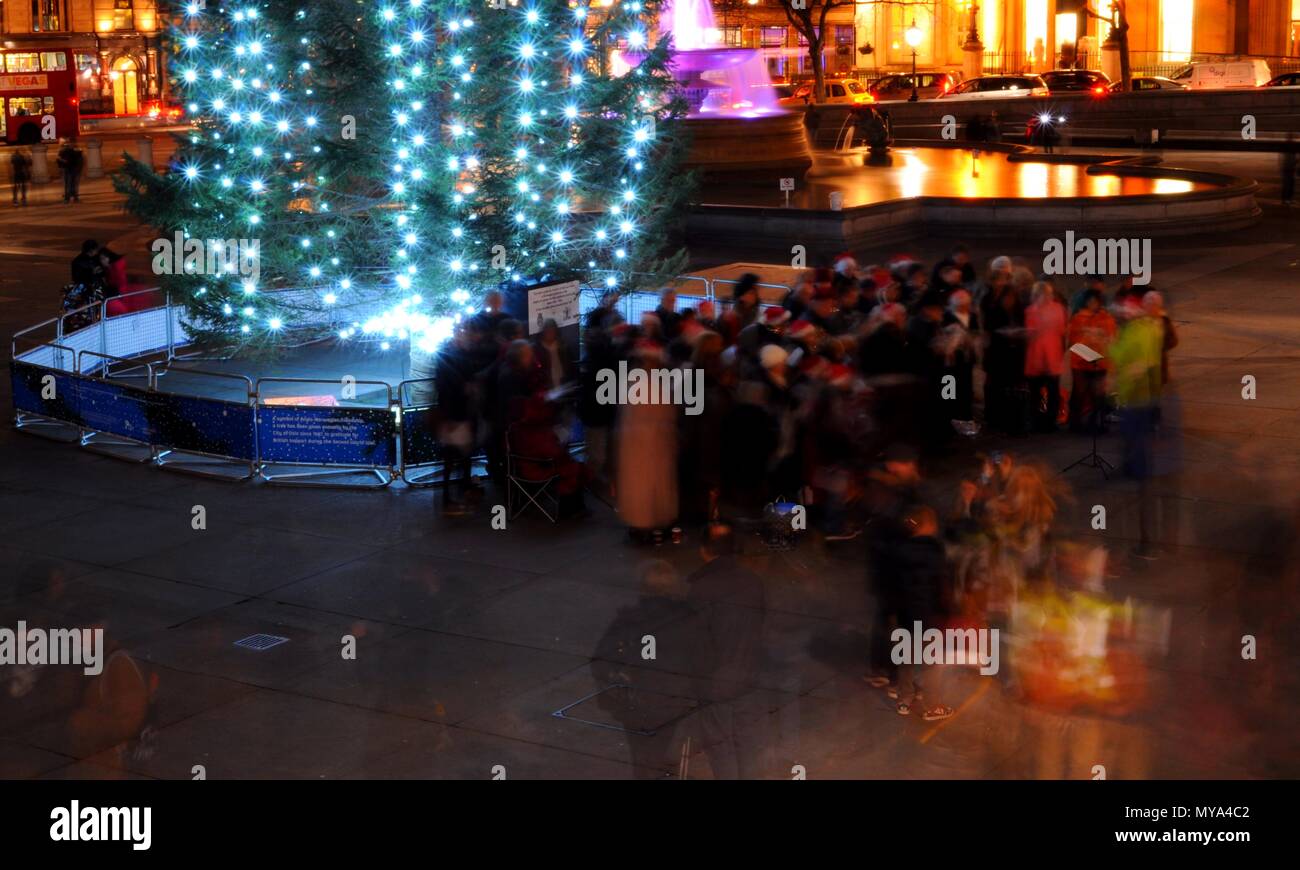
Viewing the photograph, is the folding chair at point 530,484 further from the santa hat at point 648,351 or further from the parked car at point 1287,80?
the parked car at point 1287,80

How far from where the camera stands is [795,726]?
8508 mm

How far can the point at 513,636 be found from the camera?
10133 millimetres

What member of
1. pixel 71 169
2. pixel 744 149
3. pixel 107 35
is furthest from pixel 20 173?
pixel 107 35

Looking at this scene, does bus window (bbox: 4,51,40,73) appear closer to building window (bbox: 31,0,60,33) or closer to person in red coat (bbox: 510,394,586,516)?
building window (bbox: 31,0,60,33)

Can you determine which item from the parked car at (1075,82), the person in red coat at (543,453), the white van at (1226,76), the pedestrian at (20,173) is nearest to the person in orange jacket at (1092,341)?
the person in red coat at (543,453)

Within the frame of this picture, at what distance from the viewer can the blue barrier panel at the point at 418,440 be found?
45.4 feet

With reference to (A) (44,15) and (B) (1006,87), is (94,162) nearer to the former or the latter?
(B) (1006,87)

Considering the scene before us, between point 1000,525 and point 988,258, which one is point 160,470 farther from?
point 988,258

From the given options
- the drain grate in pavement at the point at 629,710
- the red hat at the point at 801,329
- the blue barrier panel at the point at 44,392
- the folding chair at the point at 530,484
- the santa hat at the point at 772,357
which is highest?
the red hat at the point at 801,329

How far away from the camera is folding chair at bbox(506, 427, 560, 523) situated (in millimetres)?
12633

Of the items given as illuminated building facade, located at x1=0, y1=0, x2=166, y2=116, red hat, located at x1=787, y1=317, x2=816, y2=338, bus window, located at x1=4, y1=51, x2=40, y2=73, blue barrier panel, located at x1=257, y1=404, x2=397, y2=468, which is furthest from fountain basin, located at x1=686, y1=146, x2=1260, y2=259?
illuminated building facade, located at x1=0, y1=0, x2=166, y2=116

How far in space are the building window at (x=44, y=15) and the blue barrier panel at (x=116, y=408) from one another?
276 feet

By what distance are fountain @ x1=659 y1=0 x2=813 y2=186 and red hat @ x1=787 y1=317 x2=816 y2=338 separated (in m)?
18.4
